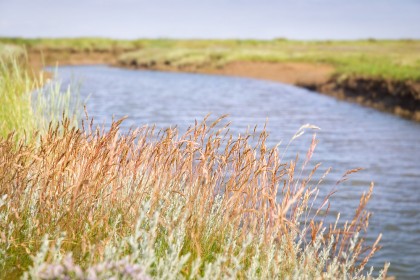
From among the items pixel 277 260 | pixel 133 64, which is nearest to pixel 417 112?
pixel 277 260

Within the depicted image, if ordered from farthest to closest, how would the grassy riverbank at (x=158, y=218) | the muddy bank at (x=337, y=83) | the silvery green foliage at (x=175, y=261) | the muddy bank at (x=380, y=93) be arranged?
the muddy bank at (x=337, y=83), the muddy bank at (x=380, y=93), the grassy riverbank at (x=158, y=218), the silvery green foliage at (x=175, y=261)

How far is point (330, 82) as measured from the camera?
3114cm

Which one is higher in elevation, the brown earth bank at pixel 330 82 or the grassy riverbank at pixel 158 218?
the grassy riverbank at pixel 158 218

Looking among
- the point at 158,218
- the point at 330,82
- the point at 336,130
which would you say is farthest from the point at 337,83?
the point at 158,218

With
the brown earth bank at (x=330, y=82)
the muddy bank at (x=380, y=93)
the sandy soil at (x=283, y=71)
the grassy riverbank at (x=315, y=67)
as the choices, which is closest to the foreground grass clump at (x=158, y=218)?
the grassy riverbank at (x=315, y=67)

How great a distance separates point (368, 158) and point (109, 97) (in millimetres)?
13626

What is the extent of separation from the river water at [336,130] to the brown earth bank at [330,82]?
957 mm

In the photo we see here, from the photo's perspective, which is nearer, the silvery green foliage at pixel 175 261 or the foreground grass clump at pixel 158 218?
the silvery green foliage at pixel 175 261

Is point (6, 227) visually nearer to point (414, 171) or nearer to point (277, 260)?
point (277, 260)

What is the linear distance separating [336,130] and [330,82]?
1447 cm

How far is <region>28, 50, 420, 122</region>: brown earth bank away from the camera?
71.5 feet

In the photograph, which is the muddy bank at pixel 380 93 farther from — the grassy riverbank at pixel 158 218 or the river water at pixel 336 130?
the grassy riverbank at pixel 158 218

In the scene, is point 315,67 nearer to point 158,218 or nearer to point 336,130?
point 336,130

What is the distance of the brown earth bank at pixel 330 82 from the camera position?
21797 millimetres
